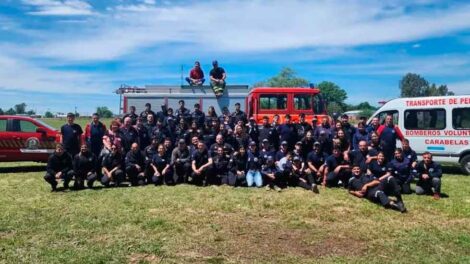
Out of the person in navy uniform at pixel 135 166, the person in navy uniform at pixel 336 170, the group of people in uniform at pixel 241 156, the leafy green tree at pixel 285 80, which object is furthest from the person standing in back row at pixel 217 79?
the leafy green tree at pixel 285 80

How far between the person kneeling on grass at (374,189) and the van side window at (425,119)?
5027 mm

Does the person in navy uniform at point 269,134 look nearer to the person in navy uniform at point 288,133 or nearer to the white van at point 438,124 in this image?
the person in navy uniform at point 288,133

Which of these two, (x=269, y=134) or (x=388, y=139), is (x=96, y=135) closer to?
(x=269, y=134)

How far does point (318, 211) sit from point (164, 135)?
5735 mm

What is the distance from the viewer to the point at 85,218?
7.54 m

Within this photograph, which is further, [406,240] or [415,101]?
[415,101]

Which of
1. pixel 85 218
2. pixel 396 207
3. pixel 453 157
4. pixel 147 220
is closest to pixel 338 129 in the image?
pixel 396 207

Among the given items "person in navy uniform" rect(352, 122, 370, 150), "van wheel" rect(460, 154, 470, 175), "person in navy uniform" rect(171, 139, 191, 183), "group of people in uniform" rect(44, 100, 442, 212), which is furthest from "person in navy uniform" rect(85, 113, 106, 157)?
"van wheel" rect(460, 154, 470, 175)

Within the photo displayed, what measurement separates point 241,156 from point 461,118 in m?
7.29

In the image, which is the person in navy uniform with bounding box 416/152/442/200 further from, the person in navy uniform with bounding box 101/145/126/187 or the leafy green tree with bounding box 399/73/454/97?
the leafy green tree with bounding box 399/73/454/97

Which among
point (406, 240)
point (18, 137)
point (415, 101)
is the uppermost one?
point (415, 101)

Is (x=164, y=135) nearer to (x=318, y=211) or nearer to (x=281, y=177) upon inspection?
(x=281, y=177)

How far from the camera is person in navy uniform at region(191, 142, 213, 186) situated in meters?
11.0

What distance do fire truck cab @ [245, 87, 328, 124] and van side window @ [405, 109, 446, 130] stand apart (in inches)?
113
